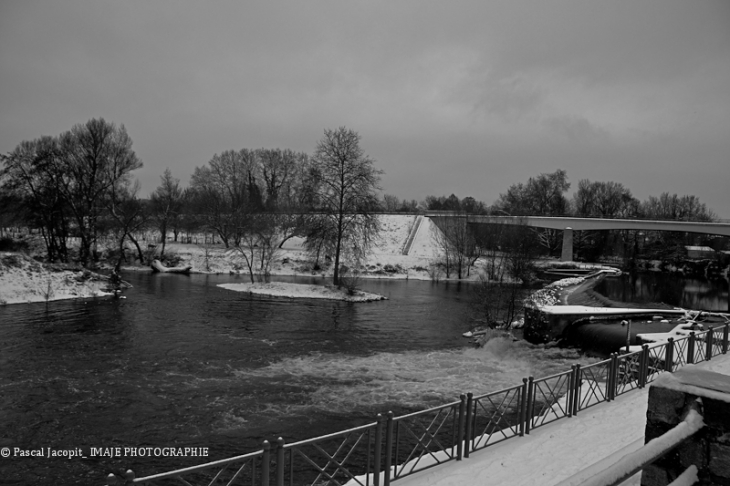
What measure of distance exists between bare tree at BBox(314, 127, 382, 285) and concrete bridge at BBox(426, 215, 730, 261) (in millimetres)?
27693

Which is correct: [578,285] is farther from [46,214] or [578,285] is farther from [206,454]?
[46,214]

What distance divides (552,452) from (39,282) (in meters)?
32.9

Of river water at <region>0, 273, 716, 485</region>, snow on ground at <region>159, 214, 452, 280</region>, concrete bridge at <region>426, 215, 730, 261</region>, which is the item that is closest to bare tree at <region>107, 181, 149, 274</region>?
snow on ground at <region>159, 214, 452, 280</region>

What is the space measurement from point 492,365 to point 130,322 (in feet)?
56.8

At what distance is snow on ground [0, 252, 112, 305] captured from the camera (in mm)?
29175

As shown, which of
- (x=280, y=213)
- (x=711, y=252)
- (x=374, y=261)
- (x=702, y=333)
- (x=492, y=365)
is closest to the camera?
(x=702, y=333)

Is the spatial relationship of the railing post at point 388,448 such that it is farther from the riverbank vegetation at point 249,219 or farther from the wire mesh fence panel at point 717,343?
the riverbank vegetation at point 249,219

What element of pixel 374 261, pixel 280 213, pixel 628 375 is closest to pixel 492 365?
pixel 628 375

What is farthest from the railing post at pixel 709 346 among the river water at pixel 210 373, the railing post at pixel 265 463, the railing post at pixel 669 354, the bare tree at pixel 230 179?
the bare tree at pixel 230 179

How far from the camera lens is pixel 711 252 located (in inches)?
3135

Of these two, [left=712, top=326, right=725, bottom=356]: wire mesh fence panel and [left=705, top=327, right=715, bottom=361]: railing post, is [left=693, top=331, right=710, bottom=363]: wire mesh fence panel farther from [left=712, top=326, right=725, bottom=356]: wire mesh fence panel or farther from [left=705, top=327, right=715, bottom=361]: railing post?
[left=712, top=326, right=725, bottom=356]: wire mesh fence panel

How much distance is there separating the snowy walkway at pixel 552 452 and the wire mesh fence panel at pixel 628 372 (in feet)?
3.25

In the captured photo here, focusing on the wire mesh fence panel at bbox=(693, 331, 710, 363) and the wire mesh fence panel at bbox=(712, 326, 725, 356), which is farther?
the wire mesh fence panel at bbox=(712, 326, 725, 356)

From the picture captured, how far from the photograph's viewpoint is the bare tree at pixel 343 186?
137 feet
